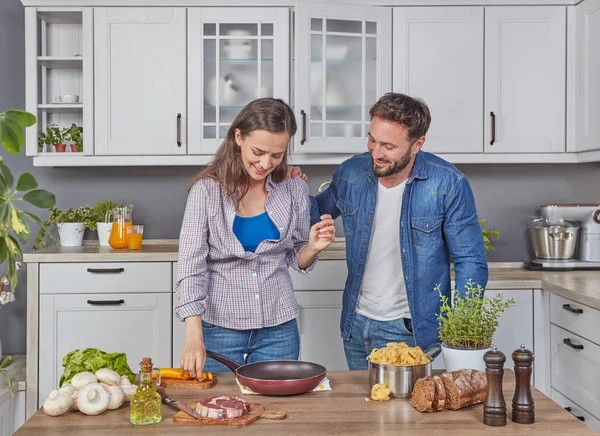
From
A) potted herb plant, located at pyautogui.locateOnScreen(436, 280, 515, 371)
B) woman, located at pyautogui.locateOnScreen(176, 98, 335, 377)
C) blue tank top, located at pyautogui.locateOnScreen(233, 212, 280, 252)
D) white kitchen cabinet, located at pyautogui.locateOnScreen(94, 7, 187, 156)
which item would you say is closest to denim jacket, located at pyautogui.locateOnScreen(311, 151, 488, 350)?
woman, located at pyautogui.locateOnScreen(176, 98, 335, 377)

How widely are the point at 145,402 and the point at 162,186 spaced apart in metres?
2.71

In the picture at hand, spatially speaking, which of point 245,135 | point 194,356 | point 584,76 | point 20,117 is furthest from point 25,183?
point 584,76

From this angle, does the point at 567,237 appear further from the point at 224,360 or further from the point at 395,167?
the point at 224,360

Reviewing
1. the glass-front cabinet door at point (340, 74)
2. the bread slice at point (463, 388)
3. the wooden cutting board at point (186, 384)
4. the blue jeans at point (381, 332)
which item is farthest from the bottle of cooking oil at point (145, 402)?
the glass-front cabinet door at point (340, 74)

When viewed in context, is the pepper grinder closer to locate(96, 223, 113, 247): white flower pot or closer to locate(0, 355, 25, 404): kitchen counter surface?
locate(0, 355, 25, 404): kitchen counter surface

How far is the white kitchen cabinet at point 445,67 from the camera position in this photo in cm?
373

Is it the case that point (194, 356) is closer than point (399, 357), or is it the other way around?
point (399, 357)

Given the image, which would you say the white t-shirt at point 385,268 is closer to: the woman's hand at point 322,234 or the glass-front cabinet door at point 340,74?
the woman's hand at point 322,234

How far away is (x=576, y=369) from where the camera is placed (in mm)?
3152

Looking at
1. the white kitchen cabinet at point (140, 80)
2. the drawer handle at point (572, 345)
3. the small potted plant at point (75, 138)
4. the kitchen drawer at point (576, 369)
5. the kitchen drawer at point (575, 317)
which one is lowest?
the kitchen drawer at point (576, 369)

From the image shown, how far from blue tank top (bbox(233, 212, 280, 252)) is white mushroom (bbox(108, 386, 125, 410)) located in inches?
26.0

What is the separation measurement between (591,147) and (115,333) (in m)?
2.57

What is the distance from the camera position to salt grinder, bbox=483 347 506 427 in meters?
1.49

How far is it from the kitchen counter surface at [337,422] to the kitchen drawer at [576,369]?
146 cm
